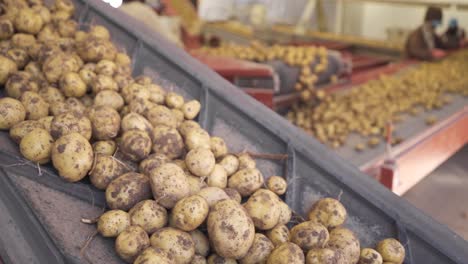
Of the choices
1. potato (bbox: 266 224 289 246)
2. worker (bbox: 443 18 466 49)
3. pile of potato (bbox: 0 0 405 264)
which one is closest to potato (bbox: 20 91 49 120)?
pile of potato (bbox: 0 0 405 264)

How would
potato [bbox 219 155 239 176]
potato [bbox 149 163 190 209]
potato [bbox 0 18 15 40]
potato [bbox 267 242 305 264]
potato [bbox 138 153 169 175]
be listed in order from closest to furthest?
1. potato [bbox 267 242 305 264]
2. potato [bbox 149 163 190 209]
3. potato [bbox 138 153 169 175]
4. potato [bbox 219 155 239 176]
5. potato [bbox 0 18 15 40]

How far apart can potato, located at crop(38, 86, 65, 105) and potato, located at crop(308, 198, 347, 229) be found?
1262 mm

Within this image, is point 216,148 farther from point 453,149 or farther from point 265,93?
point 453,149

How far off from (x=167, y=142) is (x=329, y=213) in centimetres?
75

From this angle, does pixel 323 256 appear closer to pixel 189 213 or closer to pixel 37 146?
pixel 189 213

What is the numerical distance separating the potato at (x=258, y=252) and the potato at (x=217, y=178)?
1.05 feet

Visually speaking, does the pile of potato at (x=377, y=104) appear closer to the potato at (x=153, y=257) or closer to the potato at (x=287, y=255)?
the potato at (x=287, y=255)

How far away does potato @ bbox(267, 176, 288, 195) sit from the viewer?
1.77 m

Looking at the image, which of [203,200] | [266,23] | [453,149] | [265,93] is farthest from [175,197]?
[266,23]

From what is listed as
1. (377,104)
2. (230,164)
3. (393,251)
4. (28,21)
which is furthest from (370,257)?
(377,104)

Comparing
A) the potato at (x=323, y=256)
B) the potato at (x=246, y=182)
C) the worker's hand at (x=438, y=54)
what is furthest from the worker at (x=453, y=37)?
the potato at (x=323, y=256)

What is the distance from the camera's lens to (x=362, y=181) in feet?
5.89

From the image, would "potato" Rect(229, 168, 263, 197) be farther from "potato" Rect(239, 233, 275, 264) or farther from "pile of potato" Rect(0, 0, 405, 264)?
Result: "potato" Rect(239, 233, 275, 264)

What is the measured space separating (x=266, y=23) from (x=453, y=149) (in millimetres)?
6288
